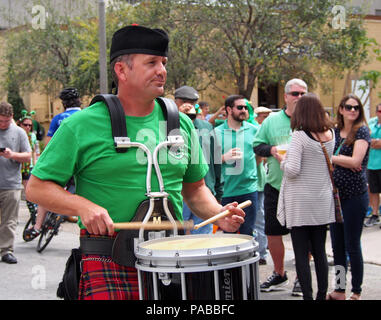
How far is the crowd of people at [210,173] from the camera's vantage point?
256 cm

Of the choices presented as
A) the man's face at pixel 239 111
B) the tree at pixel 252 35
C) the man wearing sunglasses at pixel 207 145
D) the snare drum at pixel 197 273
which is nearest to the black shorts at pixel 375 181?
the man's face at pixel 239 111

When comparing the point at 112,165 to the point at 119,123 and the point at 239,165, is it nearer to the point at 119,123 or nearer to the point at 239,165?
the point at 119,123

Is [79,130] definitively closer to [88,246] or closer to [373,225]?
[88,246]

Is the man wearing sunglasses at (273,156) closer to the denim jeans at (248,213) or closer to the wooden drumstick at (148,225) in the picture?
the denim jeans at (248,213)

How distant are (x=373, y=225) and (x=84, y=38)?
19.2 metres

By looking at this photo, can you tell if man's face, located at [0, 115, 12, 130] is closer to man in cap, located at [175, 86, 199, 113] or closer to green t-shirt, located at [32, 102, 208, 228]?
man in cap, located at [175, 86, 199, 113]

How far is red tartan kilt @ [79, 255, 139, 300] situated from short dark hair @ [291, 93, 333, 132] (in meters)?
2.68

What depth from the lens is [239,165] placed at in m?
6.50

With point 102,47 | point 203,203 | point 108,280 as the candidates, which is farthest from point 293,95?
point 102,47

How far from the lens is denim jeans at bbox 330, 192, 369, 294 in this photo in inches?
203

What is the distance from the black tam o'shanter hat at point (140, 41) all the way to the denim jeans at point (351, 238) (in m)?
3.00

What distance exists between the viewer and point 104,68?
1315 cm

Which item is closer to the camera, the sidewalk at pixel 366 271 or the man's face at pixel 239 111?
the sidewalk at pixel 366 271

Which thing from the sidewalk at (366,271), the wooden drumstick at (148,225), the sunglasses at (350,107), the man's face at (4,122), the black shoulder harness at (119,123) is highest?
the black shoulder harness at (119,123)
